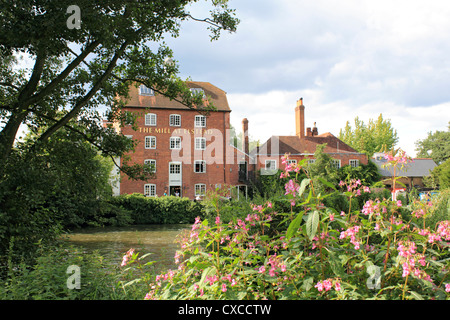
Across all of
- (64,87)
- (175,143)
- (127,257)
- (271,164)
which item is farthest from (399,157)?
(271,164)

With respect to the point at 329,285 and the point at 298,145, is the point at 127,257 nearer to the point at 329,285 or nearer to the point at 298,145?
the point at 329,285

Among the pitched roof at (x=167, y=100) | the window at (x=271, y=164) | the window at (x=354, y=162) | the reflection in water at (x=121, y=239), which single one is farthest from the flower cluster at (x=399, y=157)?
the window at (x=354, y=162)

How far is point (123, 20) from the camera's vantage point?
26.5 feet

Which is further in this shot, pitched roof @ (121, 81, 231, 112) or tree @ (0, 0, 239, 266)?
pitched roof @ (121, 81, 231, 112)

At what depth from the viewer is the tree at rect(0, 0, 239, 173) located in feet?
22.4

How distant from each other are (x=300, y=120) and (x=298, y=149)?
368cm

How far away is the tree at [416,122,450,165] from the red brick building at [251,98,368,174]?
3997 cm

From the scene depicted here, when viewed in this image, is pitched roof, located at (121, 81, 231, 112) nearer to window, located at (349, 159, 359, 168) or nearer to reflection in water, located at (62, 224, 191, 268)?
reflection in water, located at (62, 224, 191, 268)

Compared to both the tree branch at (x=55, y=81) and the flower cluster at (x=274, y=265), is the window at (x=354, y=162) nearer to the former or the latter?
the tree branch at (x=55, y=81)

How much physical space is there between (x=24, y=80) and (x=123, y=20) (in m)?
4.43

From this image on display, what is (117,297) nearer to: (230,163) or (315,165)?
(315,165)

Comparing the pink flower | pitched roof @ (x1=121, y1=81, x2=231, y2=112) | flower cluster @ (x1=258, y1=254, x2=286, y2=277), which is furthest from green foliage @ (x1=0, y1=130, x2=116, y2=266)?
pitched roof @ (x1=121, y1=81, x2=231, y2=112)

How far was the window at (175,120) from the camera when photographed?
38.5 meters

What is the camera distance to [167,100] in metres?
38.8
